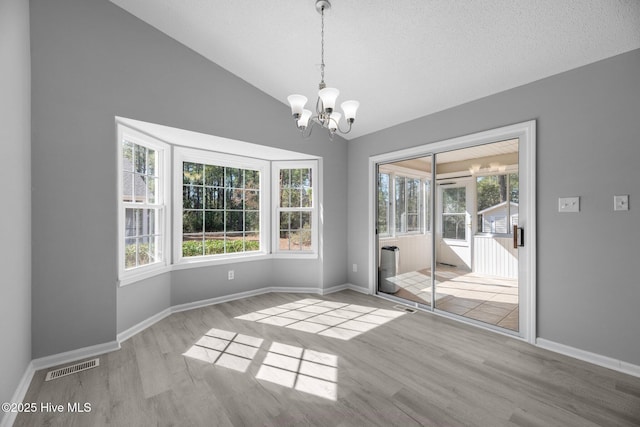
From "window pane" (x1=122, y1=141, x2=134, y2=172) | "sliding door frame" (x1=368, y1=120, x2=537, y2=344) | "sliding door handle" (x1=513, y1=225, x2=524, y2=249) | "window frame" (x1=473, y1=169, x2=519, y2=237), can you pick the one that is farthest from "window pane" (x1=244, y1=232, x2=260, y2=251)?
"sliding door handle" (x1=513, y1=225, x2=524, y2=249)

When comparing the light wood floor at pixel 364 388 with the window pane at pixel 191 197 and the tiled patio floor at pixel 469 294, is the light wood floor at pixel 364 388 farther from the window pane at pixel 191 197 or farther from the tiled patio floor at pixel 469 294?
the window pane at pixel 191 197

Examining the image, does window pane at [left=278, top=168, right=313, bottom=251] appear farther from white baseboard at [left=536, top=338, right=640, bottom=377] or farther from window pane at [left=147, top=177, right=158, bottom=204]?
white baseboard at [left=536, top=338, right=640, bottom=377]

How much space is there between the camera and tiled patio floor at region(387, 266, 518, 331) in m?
3.31

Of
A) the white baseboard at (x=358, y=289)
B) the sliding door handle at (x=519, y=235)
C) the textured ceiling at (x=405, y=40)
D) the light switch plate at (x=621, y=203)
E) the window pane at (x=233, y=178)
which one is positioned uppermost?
the textured ceiling at (x=405, y=40)

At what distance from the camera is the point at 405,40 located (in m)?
2.48

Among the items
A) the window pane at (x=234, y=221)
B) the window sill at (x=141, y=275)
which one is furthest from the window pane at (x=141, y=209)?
the window pane at (x=234, y=221)

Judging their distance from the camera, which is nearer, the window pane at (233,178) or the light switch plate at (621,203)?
the light switch plate at (621,203)

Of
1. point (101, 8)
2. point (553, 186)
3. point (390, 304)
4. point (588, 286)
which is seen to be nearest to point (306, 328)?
point (390, 304)

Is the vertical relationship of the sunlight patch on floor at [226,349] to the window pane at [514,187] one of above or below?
below

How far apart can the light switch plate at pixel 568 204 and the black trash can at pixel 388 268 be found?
2.13m

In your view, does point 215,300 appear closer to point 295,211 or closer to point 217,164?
point 295,211

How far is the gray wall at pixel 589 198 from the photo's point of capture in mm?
2160

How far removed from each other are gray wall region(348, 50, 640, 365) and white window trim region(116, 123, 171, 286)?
12.6 feet

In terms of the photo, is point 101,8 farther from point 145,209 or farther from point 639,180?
point 639,180
